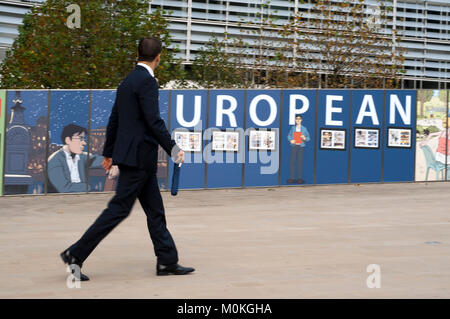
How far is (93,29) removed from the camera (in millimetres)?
24672

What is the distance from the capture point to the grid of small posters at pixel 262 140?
16.3m

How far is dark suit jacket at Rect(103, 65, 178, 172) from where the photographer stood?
225 inches

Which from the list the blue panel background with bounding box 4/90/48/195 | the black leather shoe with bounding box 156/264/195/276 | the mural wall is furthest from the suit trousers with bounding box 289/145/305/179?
the black leather shoe with bounding box 156/264/195/276

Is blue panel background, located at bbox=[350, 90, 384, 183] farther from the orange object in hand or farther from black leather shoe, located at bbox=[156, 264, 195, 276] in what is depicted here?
black leather shoe, located at bbox=[156, 264, 195, 276]

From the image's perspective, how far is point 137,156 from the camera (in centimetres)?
573

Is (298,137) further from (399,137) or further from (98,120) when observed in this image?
(98,120)


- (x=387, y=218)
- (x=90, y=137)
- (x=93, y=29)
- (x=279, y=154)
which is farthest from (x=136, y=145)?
(x=93, y=29)

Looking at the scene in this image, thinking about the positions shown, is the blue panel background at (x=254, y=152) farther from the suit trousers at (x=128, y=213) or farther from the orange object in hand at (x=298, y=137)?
the suit trousers at (x=128, y=213)

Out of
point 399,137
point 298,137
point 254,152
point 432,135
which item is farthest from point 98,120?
point 432,135

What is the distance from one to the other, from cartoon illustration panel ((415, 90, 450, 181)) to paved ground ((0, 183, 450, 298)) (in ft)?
11.9

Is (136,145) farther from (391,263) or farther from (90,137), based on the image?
(90,137)
